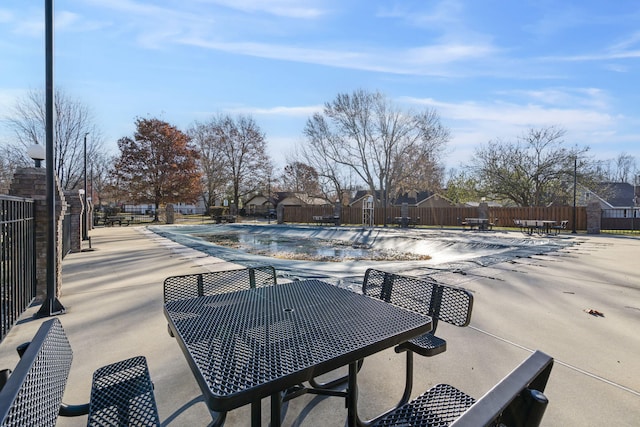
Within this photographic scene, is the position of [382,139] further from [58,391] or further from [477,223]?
[58,391]

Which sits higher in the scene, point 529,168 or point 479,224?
point 529,168

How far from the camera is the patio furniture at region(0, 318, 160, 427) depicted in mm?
941

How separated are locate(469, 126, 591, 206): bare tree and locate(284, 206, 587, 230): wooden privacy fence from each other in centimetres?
457

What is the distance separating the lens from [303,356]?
4.45 ft

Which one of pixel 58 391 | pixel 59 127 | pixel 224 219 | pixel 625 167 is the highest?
pixel 625 167

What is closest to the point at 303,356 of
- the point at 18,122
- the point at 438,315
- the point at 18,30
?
the point at 438,315

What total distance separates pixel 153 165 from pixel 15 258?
3123cm

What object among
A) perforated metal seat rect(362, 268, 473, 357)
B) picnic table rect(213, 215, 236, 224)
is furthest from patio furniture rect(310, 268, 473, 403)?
picnic table rect(213, 215, 236, 224)

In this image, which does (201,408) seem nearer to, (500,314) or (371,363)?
(371,363)

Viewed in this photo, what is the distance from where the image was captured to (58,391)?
4.48 feet

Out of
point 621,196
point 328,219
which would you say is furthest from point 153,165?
point 621,196

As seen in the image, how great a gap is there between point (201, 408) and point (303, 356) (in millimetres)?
1160

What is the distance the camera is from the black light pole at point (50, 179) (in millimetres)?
3711

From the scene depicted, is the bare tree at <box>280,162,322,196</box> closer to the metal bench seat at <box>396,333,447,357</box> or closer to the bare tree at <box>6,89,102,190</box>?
the bare tree at <box>6,89,102,190</box>
